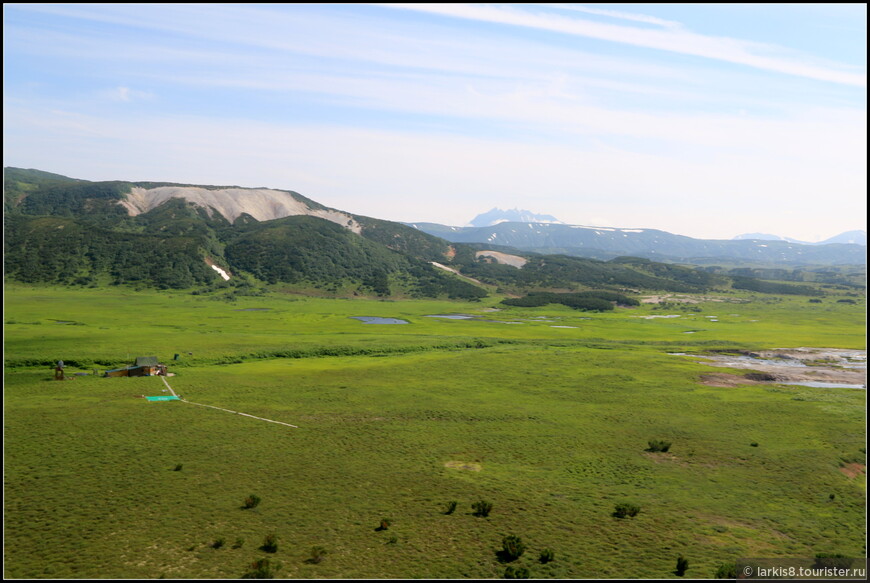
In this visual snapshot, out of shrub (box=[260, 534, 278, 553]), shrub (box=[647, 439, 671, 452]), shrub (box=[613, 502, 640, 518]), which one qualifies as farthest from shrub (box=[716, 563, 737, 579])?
shrub (box=[260, 534, 278, 553])

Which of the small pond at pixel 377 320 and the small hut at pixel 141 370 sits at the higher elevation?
the small hut at pixel 141 370

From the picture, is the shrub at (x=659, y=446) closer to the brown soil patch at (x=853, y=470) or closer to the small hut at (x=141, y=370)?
the brown soil patch at (x=853, y=470)

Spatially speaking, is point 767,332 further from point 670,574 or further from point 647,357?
point 670,574

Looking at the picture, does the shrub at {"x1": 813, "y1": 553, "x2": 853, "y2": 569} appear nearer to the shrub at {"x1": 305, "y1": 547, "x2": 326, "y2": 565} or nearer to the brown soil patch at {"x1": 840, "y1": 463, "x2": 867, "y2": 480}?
the brown soil patch at {"x1": 840, "y1": 463, "x2": 867, "y2": 480}

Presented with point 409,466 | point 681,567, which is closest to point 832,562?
point 681,567

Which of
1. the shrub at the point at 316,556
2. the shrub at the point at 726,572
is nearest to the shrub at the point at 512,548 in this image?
the shrub at the point at 316,556

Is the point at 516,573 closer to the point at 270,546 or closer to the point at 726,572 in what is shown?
the point at 726,572

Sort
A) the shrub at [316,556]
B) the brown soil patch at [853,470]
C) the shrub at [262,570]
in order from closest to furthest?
the shrub at [262,570] < the shrub at [316,556] < the brown soil patch at [853,470]
